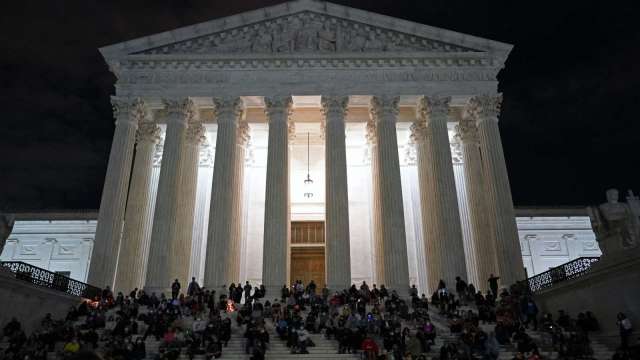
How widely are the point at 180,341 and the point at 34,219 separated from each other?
30604mm

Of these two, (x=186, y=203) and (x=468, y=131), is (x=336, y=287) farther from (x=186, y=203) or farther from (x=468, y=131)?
(x=468, y=131)

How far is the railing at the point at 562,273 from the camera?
787 inches

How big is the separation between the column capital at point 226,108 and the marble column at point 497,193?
13.6m

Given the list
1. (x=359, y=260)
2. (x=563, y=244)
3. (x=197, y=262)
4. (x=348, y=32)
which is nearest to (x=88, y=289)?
(x=197, y=262)

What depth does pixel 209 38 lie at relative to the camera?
102 feet

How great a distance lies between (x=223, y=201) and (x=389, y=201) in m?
8.83

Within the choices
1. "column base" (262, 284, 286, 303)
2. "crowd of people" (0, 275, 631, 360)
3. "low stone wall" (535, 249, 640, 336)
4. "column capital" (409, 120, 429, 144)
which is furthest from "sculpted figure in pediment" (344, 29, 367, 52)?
"low stone wall" (535, 249, 640, 336)

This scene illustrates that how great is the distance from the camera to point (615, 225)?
58.9 ft

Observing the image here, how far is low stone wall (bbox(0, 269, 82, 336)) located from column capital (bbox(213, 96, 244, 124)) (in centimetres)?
1238

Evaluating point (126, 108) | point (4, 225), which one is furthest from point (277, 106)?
point (4, 225)

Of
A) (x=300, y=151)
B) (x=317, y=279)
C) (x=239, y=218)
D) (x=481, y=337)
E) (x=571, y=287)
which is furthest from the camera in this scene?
(x=300, y=151)

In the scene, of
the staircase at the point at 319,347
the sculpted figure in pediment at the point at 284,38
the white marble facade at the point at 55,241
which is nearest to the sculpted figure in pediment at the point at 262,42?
the sculpted figure in pediment at the point at 284,38

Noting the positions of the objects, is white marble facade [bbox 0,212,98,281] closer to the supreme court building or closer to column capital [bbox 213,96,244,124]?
the supreme court building

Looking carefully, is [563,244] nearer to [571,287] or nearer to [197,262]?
[571,287]
